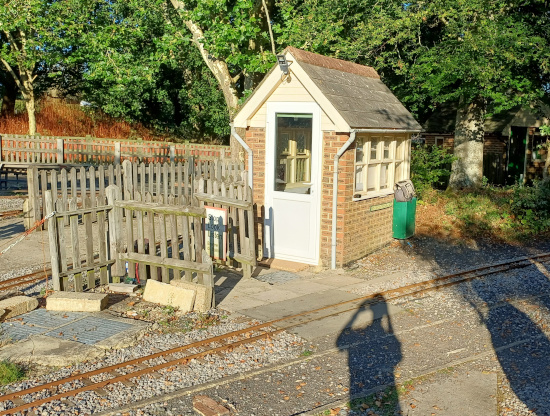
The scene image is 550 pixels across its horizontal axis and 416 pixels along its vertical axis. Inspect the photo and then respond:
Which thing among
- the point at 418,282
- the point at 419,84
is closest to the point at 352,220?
the point at 418,282

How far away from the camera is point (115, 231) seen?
31.7 feet

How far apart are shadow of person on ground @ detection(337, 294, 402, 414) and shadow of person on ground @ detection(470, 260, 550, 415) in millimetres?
1262

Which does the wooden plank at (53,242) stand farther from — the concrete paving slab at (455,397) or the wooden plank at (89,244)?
the concrete paving slab at (455,397)

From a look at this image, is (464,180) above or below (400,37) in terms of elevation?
below

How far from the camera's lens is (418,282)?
10.7 metres

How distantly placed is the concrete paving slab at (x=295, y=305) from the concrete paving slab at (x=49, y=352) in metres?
2.45

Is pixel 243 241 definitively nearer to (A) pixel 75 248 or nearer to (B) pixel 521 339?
(A) pixel 75 248

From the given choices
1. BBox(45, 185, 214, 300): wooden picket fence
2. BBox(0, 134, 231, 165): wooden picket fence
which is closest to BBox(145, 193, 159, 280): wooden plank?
BBox(45, 185, 214, 300): wooden picket fence

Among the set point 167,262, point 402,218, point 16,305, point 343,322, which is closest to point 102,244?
point 167,262

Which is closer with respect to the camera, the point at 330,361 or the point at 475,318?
the point at 330,361

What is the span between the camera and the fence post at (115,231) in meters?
9.65

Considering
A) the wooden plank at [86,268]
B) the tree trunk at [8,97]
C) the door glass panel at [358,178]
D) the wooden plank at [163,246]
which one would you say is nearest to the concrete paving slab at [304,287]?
the wooden plank at [163,246]

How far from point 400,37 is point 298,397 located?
1510cm

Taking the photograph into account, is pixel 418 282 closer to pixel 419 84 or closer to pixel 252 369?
pixel 252 369
